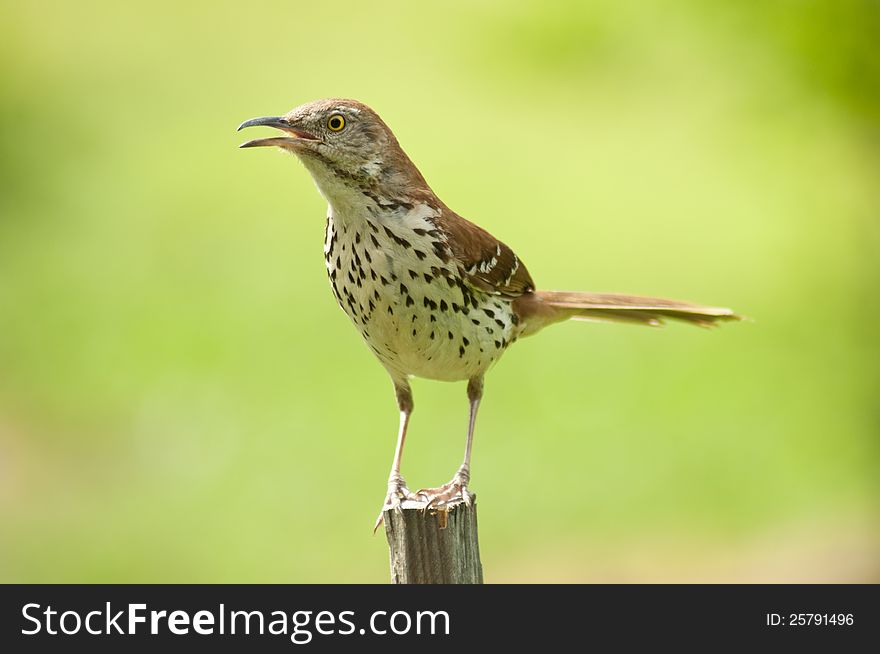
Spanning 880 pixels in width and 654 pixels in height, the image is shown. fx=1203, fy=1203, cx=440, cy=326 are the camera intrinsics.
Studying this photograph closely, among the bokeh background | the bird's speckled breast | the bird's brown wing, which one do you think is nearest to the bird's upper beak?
the bird's speckled breast

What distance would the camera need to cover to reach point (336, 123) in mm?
4199

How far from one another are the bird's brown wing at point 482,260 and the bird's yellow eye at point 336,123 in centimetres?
51

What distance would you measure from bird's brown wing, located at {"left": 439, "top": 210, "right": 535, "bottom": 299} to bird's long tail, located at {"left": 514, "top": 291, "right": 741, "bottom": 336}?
158 millimetres

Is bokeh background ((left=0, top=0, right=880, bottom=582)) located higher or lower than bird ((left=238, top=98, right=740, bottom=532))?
higher

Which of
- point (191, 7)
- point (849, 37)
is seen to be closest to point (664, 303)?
point (849, 37)

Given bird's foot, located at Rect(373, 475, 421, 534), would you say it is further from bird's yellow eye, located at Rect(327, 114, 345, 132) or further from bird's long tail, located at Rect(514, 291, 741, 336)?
bird's yellow eye, located at Rect(327, 114, 345, 132)

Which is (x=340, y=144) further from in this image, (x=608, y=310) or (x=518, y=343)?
(x=518, y=343)

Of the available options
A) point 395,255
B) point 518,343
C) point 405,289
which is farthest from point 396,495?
point 518,343

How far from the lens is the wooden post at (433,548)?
4023 millimetres

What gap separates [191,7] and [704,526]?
12049 millimetres

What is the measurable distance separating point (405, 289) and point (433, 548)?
0.93 metres

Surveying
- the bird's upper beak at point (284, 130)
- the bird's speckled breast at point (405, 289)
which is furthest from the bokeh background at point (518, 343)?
the bird's upper beak at point (284, 130)

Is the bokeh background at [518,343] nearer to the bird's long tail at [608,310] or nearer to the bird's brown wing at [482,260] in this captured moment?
the bird's long tail at [608,310]

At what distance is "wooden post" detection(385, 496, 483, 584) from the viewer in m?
4.02
